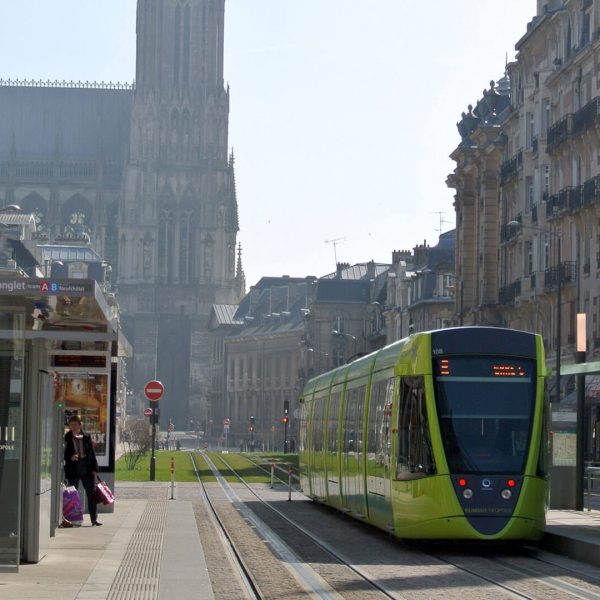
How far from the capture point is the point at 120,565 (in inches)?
832

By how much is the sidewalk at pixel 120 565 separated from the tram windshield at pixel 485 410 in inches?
146

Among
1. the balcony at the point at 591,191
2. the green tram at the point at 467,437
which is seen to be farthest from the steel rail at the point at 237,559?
the balcony at the point at 591,191

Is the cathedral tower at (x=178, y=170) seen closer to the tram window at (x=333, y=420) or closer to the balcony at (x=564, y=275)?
the balcony at (x=564, y=275)

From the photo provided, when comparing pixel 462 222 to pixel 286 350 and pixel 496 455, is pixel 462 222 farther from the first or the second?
pixel 286 350

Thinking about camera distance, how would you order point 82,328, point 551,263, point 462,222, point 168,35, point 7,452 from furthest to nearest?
point 168,35 < point 462,222 < point 551,263 < point 82,328 < point 7,452

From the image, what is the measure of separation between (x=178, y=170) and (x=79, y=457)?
13875cm

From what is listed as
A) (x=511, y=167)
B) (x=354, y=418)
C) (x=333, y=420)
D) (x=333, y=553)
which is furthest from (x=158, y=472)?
(x=333, y=553)

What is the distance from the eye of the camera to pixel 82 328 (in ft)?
77.2

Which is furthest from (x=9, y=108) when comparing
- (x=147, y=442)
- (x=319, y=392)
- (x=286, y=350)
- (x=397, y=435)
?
(x=397, y=435)

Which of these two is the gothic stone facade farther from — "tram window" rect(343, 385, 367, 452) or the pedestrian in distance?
the pedestrian in distance

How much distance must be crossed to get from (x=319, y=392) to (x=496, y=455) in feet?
48.0

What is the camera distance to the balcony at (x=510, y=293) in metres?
69.4

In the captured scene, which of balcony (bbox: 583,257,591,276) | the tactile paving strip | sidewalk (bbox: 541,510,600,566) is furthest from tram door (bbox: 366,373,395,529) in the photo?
balcony (bbox: 583,257,591,276)

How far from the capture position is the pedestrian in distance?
2714 cm
